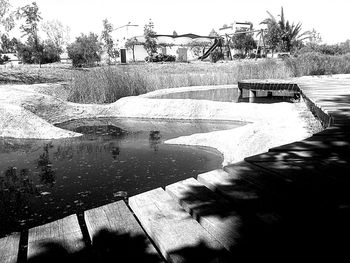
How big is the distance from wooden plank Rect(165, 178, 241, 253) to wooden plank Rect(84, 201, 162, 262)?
0.17 meters

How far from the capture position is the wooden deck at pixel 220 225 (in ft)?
2.66

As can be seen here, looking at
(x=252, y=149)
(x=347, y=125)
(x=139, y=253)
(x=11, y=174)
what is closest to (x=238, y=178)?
(x=139, y=253)

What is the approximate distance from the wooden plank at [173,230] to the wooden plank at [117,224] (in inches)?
1.1

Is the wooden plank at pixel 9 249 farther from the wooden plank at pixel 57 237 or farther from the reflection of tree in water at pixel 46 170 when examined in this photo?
the reflection of tree in water at pixel 46 170

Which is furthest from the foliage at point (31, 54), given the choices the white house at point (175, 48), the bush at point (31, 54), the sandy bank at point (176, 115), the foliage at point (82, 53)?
the sandy bank at point (176, 115)

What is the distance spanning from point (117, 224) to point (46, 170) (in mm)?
3278

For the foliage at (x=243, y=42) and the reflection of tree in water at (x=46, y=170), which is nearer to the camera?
the reflection of tree in water at (x=46, y=170)

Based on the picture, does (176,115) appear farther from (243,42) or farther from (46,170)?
(243,42)

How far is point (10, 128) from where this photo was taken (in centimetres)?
611

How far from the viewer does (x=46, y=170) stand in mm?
3920

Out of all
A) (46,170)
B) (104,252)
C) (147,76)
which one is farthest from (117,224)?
(147,76)

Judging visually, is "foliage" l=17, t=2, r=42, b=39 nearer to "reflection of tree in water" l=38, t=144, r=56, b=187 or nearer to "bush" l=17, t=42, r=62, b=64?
"bush" l=17, t=42, r=62, b=64

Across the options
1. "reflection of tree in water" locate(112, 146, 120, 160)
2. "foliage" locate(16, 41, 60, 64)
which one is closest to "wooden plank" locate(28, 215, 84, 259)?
"reflection of tree in water" locate(112, 146, 120, 160)

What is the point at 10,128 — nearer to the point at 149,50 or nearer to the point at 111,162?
the point at 111,162
